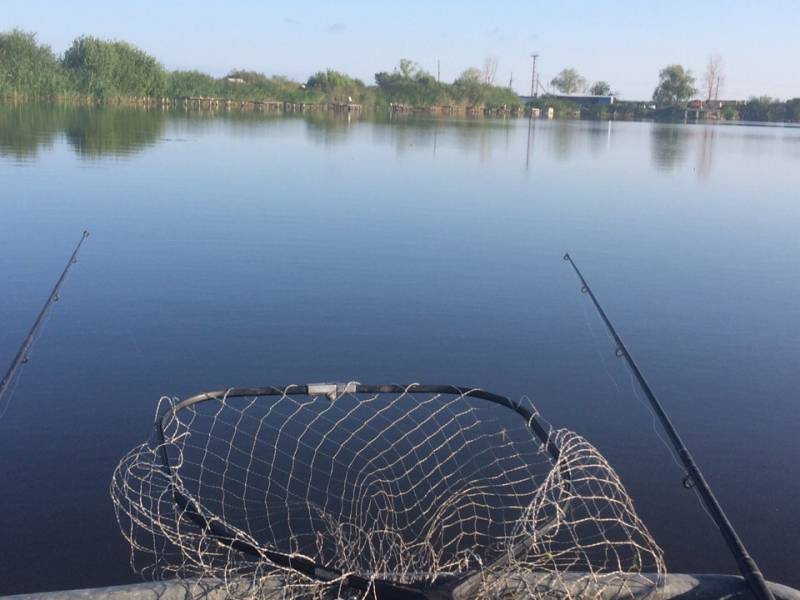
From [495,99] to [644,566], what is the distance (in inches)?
3220

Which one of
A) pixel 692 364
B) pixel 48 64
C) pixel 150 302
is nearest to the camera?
pixel 692 364

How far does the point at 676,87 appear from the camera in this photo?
335 feet

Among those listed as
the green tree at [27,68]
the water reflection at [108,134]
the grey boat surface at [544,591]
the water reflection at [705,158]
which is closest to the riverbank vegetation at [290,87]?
the green tree at [27,68]

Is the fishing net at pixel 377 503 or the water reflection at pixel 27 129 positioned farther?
the water reflection at pixel 27 129

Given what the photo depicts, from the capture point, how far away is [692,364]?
24.4ft

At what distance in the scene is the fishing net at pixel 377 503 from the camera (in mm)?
3172

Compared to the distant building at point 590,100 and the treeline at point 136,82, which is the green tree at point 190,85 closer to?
the treeline at point 136,82

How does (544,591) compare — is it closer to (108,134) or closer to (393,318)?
(393,318)

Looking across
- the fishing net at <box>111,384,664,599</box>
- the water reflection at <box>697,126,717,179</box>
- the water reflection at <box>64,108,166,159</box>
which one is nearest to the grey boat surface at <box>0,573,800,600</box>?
the fishing net at <box>111,384,664,599</box>

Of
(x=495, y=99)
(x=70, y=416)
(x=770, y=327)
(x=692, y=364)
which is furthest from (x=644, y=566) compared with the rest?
(x=495, y=99)

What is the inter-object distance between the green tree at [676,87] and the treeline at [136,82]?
Result: 3268cm

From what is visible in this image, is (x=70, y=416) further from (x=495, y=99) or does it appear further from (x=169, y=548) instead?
(x=495, y=99)

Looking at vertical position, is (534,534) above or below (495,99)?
below

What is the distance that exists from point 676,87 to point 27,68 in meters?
76.5
